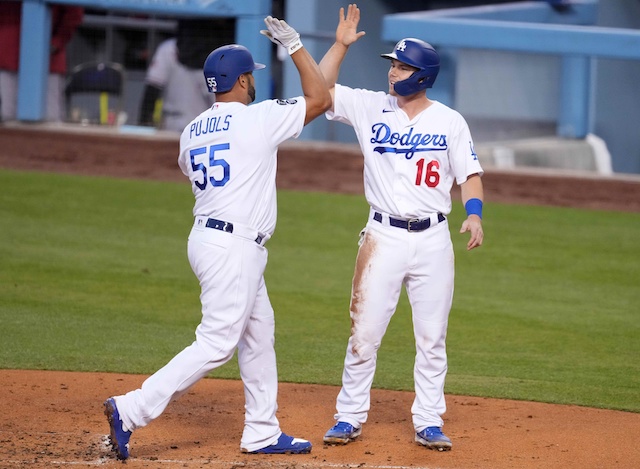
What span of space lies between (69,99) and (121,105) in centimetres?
85

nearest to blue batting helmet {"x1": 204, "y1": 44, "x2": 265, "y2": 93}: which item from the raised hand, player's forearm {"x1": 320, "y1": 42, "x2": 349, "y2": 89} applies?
player's forearm {"x1": 320, "y1": 42, "x2": 349, "y2": 89}

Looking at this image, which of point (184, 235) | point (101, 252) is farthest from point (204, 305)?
point (184, 235)

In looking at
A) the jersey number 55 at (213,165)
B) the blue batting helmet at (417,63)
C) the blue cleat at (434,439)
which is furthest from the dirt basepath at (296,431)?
the blue batting helmet at (417,63)

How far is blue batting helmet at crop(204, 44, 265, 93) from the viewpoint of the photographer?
14.3 ft

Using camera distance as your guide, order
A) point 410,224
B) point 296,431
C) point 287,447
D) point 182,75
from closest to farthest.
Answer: point 287,447, point 410,224, point 296,431, point 182,75

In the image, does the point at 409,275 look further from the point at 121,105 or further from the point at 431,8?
the point at 431,8

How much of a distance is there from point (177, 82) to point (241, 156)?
10934 mm

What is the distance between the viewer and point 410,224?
183 inches

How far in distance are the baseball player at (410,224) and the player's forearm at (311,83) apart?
0.29m

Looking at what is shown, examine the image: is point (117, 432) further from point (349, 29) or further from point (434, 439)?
point (349, 29)

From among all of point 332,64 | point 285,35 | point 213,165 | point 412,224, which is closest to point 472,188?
point 412,224

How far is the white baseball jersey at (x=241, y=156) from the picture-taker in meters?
4.32

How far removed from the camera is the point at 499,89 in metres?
16.9

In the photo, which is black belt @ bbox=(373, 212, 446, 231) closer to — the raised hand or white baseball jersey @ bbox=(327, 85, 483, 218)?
white baseball jersey @ bbox=(327, 85, 483, 218)
